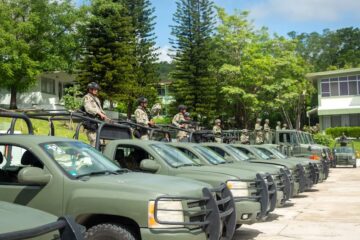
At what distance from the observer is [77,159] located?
6.07 m

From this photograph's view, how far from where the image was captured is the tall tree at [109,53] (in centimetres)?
3609

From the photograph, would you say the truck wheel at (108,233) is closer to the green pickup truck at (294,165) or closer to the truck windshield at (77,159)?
the truck windshield at (77,159)

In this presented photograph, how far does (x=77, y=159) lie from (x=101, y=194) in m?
0.84

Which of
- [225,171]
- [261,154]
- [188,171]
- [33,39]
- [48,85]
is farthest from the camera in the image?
[48,85]

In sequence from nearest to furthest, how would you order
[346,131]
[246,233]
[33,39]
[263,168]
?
[246,233], [263,168], [33,39], [346,131]

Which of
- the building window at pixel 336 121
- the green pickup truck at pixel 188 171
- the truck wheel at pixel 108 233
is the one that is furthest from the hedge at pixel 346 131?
the truck wheel at pixel 108 233

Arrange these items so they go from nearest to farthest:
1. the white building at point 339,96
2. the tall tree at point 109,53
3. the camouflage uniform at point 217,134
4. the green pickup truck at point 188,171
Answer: the green pickup truck at point 188,171, the camouflage uniform at point 217,134, the tall tree at point 109,53, the white building at point 339,96

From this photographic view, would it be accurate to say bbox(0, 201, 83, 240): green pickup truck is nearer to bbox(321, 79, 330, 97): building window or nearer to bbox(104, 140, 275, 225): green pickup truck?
bbox(104, 140, 275, 225): green pickup truck

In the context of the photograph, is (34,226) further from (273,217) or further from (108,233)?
(273,217)

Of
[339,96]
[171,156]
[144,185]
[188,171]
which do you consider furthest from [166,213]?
[339,96]

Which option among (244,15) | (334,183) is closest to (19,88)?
(244,15)

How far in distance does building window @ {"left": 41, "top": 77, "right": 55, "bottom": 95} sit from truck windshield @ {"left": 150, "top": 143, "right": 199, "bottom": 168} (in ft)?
126

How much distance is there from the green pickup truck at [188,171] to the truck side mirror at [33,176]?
242 cm

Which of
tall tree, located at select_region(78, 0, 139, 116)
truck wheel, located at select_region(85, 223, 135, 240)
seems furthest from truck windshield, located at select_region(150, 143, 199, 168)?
tall tree, located at select_region(78, 0, 139, 116)
